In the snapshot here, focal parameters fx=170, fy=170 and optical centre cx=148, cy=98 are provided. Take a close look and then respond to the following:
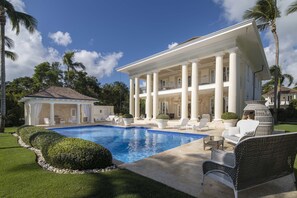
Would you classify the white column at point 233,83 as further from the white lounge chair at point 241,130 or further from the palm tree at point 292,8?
the white lounge chair at point 241,130

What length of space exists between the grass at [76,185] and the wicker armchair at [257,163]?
2.87ft

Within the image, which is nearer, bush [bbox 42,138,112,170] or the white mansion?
bush [bbox 42,138,112,170]

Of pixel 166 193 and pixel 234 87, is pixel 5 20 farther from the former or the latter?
pixel 234 87

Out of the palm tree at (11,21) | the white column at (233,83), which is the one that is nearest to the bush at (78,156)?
the palm tree at (11,21)

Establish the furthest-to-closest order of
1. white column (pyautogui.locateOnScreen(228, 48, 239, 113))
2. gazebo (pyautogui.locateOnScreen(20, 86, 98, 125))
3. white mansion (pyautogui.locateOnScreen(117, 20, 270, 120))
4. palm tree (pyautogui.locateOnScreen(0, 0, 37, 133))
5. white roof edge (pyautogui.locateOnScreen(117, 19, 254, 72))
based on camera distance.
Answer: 1. gazebo (pyautogui.locateOnScreen(20, 86, 98, 125))
2. white mansion (pyautogui.locateOnScreen(117, 20, 270, 120))
3. white column (pyautogui.locateOnScreen(228, 48, 239, 113))
4. white roof edge (pyautogui.locateOnScreen(117, 19, 254, 72))
5. palm tree (pyautogui.locateOnScreen(0, 0, 37, 133))

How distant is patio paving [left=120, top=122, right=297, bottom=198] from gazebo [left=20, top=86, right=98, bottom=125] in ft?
58.4

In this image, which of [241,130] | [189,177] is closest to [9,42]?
[189,177]

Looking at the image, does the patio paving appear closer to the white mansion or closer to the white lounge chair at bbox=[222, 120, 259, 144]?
the white lounge chair at bbox=[222, 120, 259, 144]

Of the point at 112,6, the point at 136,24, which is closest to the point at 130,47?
the point at 136,24

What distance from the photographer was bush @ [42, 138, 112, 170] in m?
4.51

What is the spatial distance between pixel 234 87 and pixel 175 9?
8857 millimetres

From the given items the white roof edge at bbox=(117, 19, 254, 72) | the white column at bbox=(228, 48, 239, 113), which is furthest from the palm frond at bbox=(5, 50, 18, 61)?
the white column at bbox=(228, 48, 239, 113)

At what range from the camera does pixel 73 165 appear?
4.49m

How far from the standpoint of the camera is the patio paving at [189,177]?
3342mm
